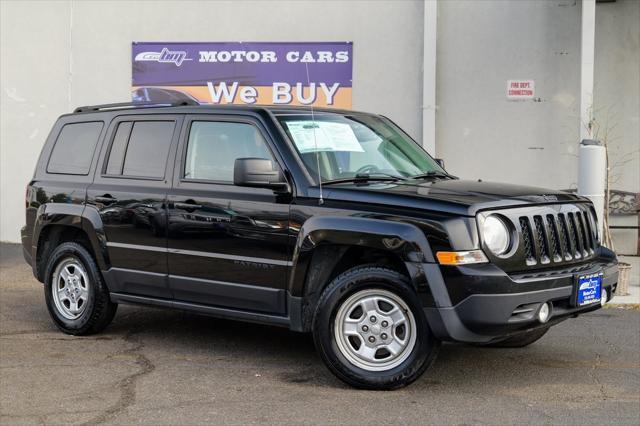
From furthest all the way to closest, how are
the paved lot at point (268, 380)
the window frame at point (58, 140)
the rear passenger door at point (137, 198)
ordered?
the window frame at point (58, 140) → the rear passenger door at point (137, 198) → the paved lot at point (268, 380)

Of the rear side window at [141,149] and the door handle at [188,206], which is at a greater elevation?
the rear side window at [141,149]

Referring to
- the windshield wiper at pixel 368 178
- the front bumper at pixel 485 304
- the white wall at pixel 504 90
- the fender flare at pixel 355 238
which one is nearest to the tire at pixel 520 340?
the front bumper at pixel 485 304

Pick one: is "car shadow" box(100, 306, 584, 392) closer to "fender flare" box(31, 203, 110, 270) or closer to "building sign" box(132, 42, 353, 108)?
"fender flare" box(31, 203, 110, 270)

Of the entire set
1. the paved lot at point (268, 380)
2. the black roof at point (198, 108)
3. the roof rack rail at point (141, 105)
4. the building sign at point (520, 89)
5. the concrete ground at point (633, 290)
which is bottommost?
the paved lot at point (268, 380)

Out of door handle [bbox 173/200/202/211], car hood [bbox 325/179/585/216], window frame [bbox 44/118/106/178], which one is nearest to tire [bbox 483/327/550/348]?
car hood [bbox 325/179/585/216]

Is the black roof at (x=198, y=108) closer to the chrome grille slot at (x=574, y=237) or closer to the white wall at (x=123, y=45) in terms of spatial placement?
the chrome grille slot at (x=574, y=237)

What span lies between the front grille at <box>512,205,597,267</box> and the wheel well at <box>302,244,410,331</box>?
974mm

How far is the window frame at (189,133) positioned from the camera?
6.43 metres

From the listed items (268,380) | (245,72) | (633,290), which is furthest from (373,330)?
(245,72)

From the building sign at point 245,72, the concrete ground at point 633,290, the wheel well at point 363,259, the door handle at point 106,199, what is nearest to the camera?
the wheel well at point 363,259

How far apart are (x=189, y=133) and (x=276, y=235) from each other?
1.20 m

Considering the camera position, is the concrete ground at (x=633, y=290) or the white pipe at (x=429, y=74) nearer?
the concrete ground at (x=633, y=290)

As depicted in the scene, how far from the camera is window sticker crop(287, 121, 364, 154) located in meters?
6.48

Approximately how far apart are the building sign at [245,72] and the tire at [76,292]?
629cm
